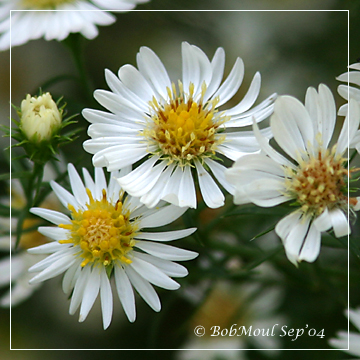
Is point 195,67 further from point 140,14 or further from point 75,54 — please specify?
point 140,14

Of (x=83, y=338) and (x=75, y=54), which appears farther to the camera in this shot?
(x=83, y=338)

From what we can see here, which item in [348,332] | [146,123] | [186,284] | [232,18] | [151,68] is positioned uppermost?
[232,18]

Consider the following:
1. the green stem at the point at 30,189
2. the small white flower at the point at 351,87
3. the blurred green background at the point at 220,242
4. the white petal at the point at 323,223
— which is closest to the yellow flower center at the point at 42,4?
the blurred green background at the point at 220,242

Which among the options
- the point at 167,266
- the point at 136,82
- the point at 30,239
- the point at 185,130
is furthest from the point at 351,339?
the point at 30,239

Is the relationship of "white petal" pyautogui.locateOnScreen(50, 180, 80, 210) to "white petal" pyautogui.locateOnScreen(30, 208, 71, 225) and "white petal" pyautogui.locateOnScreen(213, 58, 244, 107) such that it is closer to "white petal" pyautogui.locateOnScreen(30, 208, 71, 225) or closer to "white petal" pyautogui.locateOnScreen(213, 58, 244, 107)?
"white petal" pyautogui.locateOnScreen(30, 208, 71, 225)

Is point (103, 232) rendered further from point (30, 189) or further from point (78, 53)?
point (78, 53)

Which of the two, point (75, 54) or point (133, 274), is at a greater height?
point (75, 54)

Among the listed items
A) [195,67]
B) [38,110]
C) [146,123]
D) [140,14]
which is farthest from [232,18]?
[38,110]

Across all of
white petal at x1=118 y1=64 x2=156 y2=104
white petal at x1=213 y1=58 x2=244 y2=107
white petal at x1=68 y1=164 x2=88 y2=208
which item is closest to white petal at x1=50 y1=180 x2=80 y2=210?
white petal at x1=68 y1=164 x2=88 y2=208
